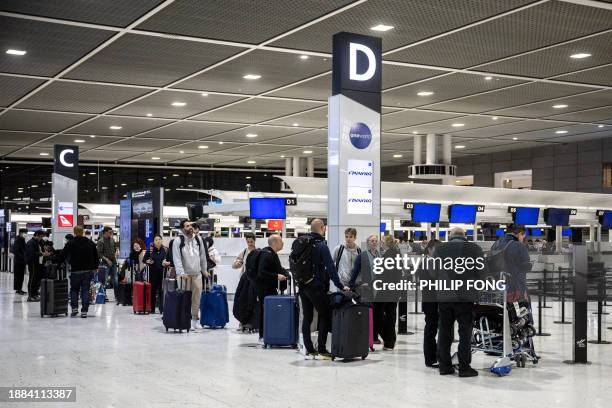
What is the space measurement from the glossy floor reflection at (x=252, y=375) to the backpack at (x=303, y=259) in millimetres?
969

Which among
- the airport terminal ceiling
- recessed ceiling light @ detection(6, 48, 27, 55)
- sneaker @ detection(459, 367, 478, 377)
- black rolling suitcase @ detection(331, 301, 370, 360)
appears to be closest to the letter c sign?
the airport terminal ceiling

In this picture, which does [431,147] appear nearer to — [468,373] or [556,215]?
[556,215]

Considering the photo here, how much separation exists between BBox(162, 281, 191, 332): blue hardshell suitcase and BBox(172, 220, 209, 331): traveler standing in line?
0.37 metres

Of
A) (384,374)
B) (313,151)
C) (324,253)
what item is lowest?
(384,374)

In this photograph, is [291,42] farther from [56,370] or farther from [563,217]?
[563,217]

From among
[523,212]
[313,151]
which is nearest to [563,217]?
[523,212]

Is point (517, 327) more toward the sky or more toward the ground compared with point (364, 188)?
more toward the ground

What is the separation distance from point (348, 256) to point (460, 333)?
208 centimetres

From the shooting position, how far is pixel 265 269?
10.8 m

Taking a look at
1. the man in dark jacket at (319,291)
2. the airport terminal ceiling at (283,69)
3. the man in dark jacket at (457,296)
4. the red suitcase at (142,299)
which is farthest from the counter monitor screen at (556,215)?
the man in dark jacket at (457,296)

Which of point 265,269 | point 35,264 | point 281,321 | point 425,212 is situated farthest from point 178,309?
point 425,212

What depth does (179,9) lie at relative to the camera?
10.3 meters

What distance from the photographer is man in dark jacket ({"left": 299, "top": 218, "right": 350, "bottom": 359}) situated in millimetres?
9375

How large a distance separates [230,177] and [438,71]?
21.5 metres
